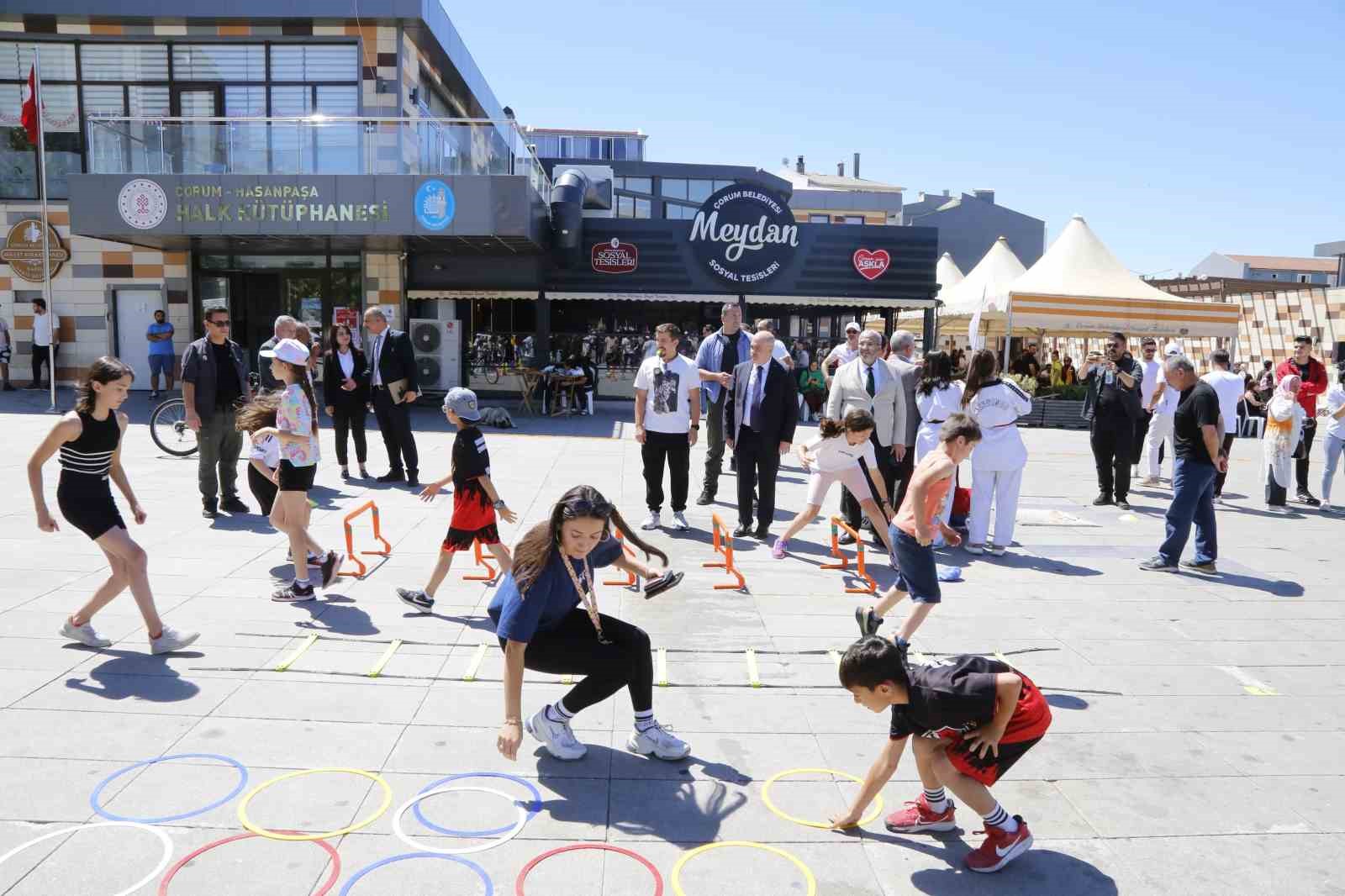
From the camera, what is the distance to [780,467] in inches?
516

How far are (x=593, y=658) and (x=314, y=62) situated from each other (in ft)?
66.0

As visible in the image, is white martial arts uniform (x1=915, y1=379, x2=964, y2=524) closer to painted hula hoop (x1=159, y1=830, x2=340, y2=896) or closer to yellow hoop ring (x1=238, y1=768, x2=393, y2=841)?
yellow hoop ring (x1=238, y1=768, x2=393, y2=841)

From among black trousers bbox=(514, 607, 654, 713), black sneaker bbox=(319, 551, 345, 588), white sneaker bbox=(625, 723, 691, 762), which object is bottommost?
white sneaker bbox=(625, 723, 691, 762)

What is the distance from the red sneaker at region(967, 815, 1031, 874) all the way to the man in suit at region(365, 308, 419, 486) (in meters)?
8.51

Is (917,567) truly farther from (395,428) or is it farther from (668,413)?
(395,428)

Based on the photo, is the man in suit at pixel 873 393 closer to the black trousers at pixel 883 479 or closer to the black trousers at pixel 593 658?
the black trousers at pixel 883 479

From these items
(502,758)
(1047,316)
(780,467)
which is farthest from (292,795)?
(1047,316)

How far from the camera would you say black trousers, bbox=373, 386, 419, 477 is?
35.4 ft

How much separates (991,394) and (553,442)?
8.27 metres

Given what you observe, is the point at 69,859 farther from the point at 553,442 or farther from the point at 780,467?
the point at 553,442

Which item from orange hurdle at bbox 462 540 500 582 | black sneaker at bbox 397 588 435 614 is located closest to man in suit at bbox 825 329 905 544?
orange hurdle at bbox 462 540 500 582

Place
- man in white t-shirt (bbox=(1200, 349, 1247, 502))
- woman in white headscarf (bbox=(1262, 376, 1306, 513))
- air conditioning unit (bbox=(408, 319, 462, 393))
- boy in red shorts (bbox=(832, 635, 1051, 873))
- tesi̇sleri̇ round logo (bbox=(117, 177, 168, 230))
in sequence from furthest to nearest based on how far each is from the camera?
air conditioning unit (bbox=(408, 319, 462, 393)) < tesi̇sleri̇ round logo (bbox=(117, 177, 168, 230)) < woman in white headscarf (bbox=(1262, 376, 1306, 513)) < man in white t-shirt (bbox=(1200, 349, 1247, 502)) < boy in red shorts (bbox=(832, 635, 1051, 873))

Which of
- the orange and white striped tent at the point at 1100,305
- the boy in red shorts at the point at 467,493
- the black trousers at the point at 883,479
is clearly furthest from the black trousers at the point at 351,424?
the orange and white striped tent at the point at 1100,305

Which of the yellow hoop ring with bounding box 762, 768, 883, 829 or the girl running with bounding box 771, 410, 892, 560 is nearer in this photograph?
the yellow hoop ring with bounding box 762, 768, 883, 829
